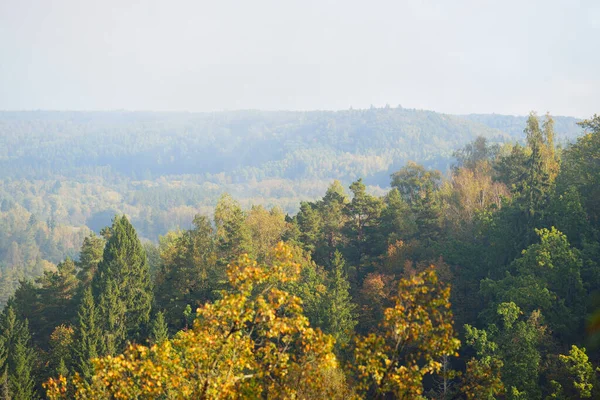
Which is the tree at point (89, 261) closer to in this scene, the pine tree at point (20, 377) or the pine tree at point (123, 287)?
the pine tree at point (123, 287)

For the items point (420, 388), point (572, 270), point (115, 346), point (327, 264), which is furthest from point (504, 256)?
point (420, 388)

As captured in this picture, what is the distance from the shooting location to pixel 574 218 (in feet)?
120

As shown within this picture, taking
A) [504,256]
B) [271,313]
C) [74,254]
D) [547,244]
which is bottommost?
[74,254]

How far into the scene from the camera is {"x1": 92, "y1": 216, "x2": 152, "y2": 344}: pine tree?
137 ft

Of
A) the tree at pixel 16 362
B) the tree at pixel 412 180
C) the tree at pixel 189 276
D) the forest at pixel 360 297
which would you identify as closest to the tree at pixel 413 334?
the forest at pixel 360 297

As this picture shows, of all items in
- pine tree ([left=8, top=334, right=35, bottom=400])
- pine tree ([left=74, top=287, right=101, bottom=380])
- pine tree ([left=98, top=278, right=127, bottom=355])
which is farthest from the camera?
pine tree ([left=98, top=278, right=127, bottom=355])

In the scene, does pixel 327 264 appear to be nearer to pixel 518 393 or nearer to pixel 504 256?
pixel 504 256

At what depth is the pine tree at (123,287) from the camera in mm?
41697

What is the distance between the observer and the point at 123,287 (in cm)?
4456

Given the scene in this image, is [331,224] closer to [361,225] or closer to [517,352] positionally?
[361,225]

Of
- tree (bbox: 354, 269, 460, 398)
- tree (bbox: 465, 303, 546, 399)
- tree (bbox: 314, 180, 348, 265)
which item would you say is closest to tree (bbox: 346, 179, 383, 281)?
tree (bbox: 314, 180, 348, 265)

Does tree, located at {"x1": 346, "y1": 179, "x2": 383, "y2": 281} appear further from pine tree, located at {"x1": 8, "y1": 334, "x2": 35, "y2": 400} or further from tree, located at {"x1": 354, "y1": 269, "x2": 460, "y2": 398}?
tree, located at {"x1": 354, "y1": 269, "x2": 460, "y2": 398}

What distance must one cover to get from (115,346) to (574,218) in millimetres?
34829

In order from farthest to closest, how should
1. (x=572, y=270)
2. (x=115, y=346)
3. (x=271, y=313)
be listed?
1. (x=115, y=346)
2. (x=572, y=270)
3. (x=271, y=313)
